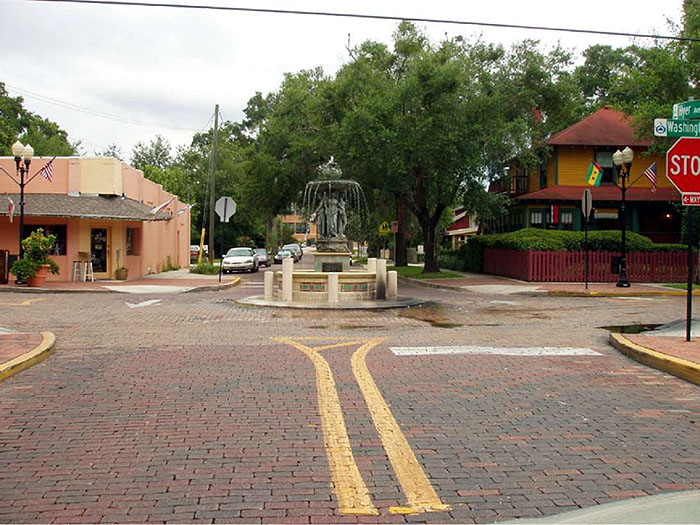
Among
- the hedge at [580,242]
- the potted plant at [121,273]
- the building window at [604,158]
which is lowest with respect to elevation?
the potted plant at [121,273]

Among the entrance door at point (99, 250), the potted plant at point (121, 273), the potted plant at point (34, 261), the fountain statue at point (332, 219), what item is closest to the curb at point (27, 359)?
the fountain statue at point (332, 219)

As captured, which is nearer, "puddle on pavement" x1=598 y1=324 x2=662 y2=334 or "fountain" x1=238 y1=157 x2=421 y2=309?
"puddle on pavement" x1=598 y1=324 x2=662 y2=334

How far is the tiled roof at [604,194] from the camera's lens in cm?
3509

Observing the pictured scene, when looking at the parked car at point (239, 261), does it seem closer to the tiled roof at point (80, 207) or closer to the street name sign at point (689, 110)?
the tiled roof at point (80, 207)

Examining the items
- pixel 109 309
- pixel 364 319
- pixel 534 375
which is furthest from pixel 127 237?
pixel 534 375

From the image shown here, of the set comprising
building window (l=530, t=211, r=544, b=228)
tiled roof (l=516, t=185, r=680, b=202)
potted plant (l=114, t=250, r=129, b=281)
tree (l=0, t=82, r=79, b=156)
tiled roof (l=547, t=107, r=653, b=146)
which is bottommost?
potted plant (l=114, t=250, r=129, b=281)

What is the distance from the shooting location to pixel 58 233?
28.6m

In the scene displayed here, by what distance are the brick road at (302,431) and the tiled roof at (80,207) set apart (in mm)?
16246

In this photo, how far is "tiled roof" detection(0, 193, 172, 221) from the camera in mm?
26500

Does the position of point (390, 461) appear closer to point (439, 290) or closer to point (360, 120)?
point (439, 290)

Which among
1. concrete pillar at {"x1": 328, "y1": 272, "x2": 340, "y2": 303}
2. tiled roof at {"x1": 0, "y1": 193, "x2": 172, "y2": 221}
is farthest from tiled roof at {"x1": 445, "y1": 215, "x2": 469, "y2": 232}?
concrete pillar at {"x1": 328, "y1": 272, "x2": 340, "y2": 303}

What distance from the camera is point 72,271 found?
28562 millimetres

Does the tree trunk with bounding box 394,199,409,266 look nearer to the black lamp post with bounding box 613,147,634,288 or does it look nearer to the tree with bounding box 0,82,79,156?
the black lamp post with bounding box 613,147,634,288

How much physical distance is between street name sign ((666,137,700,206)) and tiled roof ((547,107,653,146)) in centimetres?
2622
